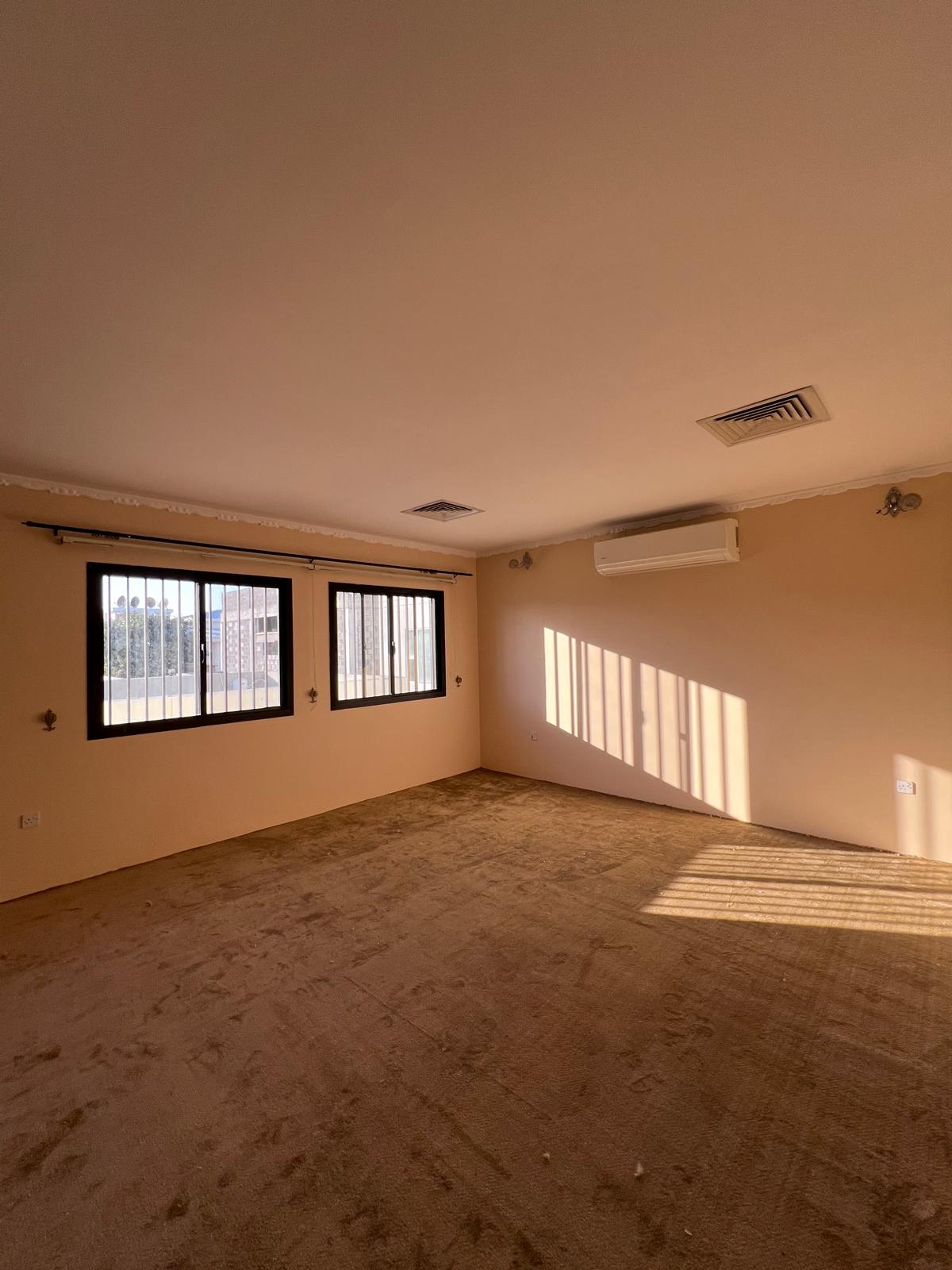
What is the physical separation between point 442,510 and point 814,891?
3522 mm

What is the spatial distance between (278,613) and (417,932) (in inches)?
112

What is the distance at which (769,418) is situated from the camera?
2.70 metres

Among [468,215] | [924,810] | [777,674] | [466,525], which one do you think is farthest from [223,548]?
[924,810]

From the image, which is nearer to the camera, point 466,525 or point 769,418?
point 769,418

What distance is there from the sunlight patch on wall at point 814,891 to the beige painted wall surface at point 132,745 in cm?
297

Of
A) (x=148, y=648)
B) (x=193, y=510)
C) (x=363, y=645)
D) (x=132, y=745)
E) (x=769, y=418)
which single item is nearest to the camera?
(x=769, y=418)

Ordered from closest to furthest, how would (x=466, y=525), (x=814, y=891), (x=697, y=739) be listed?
(x=814, y=891) < (x=697, y=739) < (x=466, y=525)

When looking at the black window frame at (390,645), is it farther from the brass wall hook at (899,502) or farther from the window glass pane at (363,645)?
the brass wall hook at (899,502)

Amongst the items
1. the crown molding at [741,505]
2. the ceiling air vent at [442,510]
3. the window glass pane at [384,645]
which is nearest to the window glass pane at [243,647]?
the window glass pane at [384,645]

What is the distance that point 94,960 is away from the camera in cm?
257

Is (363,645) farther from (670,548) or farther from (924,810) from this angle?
(924,810)

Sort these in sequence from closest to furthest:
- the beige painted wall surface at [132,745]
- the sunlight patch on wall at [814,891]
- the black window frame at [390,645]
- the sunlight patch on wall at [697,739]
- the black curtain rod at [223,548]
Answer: the sunlight patch on wall at [814,891] < the beige painted wall surface at [132,745] < the black curtain rod at [223,548] < the sunlight patch on wall at [697,739] < the black window frame at [390,645]

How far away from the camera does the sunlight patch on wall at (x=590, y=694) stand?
507 centimetres

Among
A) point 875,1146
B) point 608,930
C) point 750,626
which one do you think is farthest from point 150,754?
point 750,626
